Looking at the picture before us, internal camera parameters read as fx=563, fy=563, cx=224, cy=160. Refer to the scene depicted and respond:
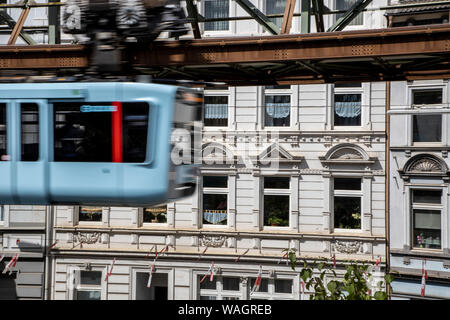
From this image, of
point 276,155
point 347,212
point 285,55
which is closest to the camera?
point 285,55

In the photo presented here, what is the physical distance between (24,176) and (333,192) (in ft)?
39.0

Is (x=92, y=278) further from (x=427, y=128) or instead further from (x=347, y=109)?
(x=427, y=128)

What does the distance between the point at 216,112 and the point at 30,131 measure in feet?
35.5

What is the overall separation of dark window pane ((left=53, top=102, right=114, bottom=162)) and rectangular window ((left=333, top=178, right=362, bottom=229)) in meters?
11.5

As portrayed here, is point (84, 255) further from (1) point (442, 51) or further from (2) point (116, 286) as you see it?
(1) point (442, 51)

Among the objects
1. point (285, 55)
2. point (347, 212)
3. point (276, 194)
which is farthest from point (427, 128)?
point (285, 55)

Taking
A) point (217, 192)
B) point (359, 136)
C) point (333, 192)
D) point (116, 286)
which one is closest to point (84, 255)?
point (116, 286)

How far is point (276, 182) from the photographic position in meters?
19.9

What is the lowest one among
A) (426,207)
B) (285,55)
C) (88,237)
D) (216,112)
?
(88,237)

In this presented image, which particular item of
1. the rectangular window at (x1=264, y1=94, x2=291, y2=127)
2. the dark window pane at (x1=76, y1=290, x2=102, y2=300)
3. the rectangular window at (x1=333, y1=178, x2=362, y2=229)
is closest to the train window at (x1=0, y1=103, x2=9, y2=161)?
the rectangular window at (x1=264, y1=94, x2=291, y2=127)

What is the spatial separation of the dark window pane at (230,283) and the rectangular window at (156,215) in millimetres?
3078

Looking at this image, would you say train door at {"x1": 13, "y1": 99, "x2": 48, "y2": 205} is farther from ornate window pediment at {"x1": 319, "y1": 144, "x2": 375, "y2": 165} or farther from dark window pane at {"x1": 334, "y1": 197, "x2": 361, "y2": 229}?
dark window pane at {"x1": 334, "y1": 197, "x2": 361, "y2": 229}

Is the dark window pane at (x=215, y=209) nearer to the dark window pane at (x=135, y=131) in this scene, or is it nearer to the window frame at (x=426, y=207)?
the window frame at (x=426, y=207)
